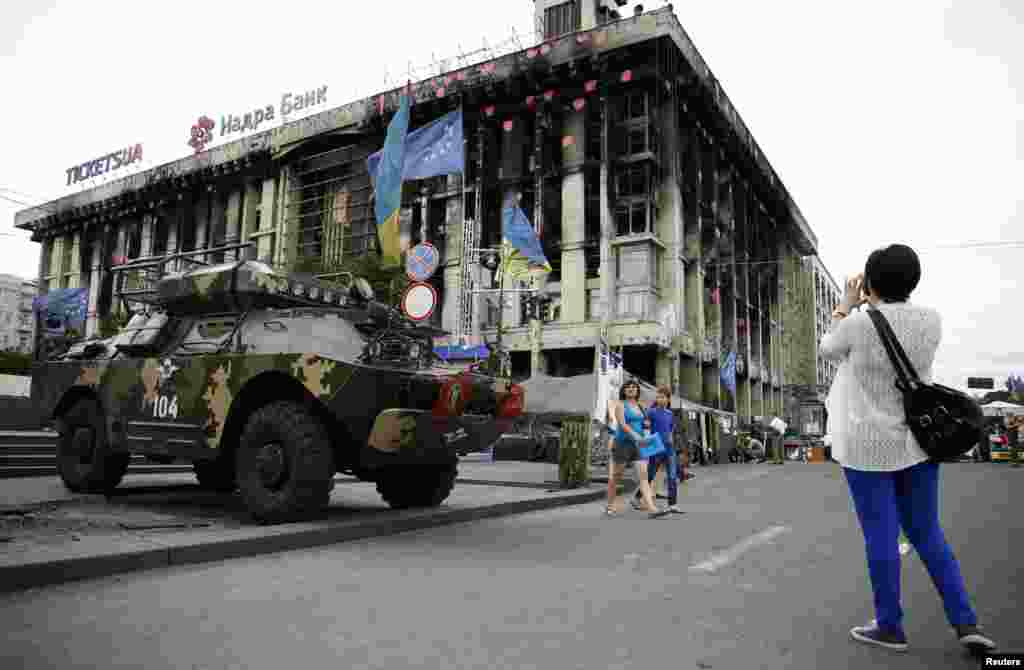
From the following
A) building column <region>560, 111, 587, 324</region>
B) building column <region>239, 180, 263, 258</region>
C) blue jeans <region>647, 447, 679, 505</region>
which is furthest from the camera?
building column <region>239, 180, 263, 258</region>

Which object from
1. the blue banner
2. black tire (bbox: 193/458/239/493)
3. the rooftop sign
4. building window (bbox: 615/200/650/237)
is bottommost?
black tire (bbox: 193/458/239/493)

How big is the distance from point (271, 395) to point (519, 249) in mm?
17816

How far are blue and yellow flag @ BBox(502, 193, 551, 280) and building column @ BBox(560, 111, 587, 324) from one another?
421 inches

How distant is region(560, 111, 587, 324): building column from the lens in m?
35.2

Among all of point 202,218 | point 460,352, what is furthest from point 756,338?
point 202,218

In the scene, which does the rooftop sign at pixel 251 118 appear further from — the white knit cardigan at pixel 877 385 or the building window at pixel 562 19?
the white knit cardigan at pixel 877 385

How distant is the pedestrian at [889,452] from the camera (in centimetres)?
318

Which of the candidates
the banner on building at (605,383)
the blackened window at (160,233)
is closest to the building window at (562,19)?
the banner on building at (605,383)

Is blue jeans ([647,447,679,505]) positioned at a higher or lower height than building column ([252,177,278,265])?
lower

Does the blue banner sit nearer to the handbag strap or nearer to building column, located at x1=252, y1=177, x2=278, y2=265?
building column, located at x1=252, y1=177, x2=278, y2=265

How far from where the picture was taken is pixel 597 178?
36406 millimetres

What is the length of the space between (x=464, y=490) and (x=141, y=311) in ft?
16.7

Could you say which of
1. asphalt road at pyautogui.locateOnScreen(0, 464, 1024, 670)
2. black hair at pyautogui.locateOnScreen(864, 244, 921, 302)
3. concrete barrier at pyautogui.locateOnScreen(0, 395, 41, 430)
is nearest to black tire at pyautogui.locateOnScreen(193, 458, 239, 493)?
asphalt road at pyautogui.locateOnScreen(0, 464, 1024, 670)

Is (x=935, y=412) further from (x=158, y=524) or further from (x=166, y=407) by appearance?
(x=166, y=407)
